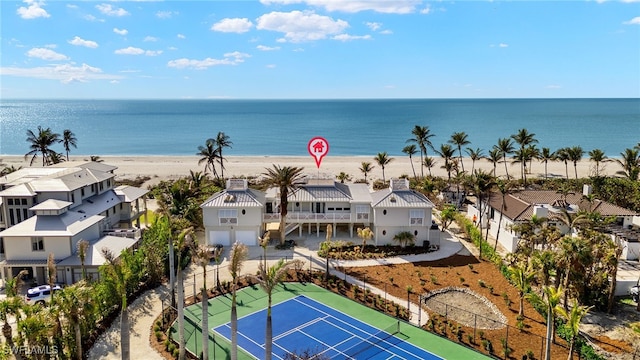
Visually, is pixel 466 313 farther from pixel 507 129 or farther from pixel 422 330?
pixel 507 129

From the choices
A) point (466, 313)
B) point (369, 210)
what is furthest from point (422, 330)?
point (369, 210)

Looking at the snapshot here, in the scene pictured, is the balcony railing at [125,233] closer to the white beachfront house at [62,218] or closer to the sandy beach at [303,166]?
the white beachfront house at [62,218]

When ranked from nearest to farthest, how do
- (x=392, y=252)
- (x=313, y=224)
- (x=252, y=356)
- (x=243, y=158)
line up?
(x=252, y=356), (x=392, y=252), (x=313, y=224), (x=243, y=158)

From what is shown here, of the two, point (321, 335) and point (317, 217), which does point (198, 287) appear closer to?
point (321, 335)

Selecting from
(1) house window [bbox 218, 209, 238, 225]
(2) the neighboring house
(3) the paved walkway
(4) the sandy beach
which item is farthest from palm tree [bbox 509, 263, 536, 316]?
(4) the sandy beach

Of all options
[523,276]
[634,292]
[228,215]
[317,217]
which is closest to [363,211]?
[317,217]

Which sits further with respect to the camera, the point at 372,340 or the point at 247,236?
the point at 247,236
